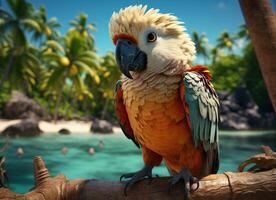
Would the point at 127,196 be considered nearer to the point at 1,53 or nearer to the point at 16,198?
the point at 16,198

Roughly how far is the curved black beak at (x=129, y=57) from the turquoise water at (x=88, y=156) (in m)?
6.10

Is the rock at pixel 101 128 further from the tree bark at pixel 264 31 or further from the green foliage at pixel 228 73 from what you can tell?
the tree bark at pixel 264 31

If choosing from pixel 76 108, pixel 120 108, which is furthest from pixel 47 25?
pixel 120 108

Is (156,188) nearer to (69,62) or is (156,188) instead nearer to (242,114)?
(69,62)

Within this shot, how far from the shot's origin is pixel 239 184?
1.19 meters

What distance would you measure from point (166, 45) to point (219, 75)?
1959cm

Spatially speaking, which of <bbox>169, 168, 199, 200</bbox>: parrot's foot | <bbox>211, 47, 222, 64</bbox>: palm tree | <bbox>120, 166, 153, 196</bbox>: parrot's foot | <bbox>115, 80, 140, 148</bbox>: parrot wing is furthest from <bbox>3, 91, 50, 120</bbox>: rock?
<bbox>169, 168, 199, 200</bbox>: parrot's foot

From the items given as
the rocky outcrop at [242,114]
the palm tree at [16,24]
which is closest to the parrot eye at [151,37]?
the palm tree at [16,24]

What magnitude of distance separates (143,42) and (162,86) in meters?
0.21

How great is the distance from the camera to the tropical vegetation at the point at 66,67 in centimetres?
1434

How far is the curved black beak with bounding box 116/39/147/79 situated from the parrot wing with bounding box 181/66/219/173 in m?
0.22

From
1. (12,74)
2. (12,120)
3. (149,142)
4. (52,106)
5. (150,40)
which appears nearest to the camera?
(150,40)

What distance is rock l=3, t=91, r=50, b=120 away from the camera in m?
16.6

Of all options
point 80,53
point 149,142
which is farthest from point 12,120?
point 149,142
